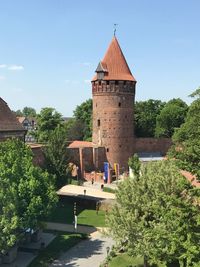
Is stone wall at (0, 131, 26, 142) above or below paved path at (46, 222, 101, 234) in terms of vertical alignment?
above

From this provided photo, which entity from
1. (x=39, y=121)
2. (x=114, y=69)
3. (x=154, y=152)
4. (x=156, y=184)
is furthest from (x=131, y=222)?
(x=39, y=121)

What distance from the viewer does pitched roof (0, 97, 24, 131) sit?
1287 inches

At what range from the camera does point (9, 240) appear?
1884 cm

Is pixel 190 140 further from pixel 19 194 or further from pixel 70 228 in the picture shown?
pixel 70 228

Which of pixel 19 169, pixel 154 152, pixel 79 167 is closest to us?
pixel 19 169

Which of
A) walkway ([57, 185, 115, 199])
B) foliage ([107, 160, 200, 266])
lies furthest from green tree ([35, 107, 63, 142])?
foliage ([107, 160, 200, 266])

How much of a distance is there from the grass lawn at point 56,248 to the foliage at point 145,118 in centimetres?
4141

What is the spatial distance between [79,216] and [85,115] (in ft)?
166

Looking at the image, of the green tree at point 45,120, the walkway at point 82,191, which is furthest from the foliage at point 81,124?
the walkway at point 82,191

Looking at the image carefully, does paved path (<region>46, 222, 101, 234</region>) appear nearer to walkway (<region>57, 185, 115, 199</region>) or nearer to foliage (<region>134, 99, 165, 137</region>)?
walkway (<region>57, 185, 115, 199</region>)

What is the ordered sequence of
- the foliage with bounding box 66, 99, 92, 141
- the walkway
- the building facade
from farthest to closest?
the foliage with bounding box 66, 99, 92, 141 → the walkway → the building facade

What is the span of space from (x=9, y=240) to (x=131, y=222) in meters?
6.22

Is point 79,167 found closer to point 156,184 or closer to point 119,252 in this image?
point 119,252

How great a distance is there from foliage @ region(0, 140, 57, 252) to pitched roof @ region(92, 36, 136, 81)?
25.3m
